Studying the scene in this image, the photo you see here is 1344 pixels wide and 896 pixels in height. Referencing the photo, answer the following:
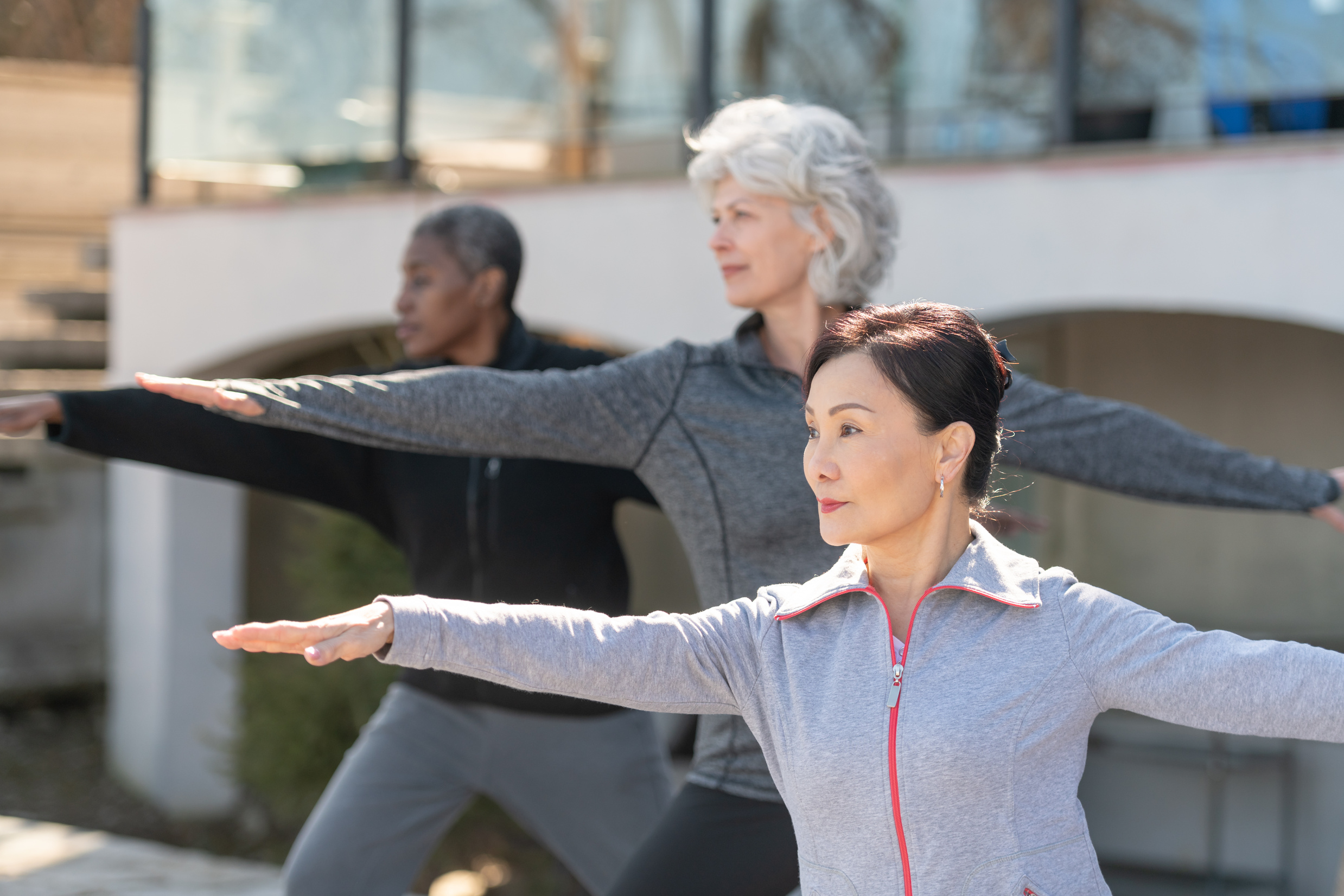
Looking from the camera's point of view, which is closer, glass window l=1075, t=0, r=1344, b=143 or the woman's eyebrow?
the woman's eyebrow

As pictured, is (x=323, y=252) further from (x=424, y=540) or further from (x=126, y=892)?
(x=424, y=540)

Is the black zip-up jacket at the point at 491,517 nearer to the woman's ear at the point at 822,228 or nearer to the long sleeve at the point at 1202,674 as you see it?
the woman's ear at the point at 822,228

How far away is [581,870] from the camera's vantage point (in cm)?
297

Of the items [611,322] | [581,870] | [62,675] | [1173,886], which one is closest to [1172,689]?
[581,870]

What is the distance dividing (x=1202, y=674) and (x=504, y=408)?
1259mm

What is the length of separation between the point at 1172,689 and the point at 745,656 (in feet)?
1.65

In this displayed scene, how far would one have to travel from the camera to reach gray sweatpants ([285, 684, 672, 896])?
292 cm

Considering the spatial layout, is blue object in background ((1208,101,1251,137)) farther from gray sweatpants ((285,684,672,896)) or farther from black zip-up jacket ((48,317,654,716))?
gray sweatpants ((285,684,672,896))

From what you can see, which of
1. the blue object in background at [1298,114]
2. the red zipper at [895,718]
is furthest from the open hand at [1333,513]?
the blue object in background at [1298,114]

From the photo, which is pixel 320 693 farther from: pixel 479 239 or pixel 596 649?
pixel 596 649

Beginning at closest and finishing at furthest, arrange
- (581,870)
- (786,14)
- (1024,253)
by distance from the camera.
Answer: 1. (581,870)
2. (1024,253)
3. (786,14)

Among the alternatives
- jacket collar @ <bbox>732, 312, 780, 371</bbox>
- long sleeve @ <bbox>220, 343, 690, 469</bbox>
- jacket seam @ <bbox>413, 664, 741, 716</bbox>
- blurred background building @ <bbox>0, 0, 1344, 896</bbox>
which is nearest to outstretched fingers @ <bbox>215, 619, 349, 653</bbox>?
jacket seam @ <bbox>413, 664, 741, 716</bbox>

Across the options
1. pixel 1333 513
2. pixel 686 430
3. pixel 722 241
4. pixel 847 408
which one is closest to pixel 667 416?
pixel 686 430

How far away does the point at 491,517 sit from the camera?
3.01 meters
